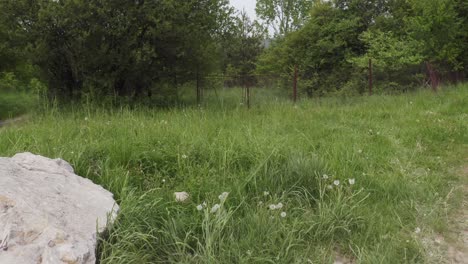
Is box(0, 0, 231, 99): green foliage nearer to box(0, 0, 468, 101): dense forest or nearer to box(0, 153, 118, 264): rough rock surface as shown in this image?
box(0, 0, 468, 101): dense forest

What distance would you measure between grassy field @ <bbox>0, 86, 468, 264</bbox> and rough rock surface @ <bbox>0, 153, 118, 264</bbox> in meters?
0.17

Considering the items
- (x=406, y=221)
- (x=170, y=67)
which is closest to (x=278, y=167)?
(x=406, y=221)

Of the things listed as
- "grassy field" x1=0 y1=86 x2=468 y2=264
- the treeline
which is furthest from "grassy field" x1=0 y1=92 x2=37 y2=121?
the treeline

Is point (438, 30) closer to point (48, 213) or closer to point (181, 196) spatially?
point (181, 196)

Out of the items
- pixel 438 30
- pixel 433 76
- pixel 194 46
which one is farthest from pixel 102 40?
pixel 438 30

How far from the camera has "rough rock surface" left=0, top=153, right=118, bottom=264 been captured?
195 cm

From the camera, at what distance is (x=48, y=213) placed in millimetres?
2236

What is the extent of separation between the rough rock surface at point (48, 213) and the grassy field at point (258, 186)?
0.17 m

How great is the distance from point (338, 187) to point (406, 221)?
0.60 m

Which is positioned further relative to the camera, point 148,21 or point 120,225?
point 148,21

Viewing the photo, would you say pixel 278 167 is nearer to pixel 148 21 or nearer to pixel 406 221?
pixel 406 221

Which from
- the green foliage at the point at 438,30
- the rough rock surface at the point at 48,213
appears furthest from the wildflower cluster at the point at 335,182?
the green foliage at the point at 438,30

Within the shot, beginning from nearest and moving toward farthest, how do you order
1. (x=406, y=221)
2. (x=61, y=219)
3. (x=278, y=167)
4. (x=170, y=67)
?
(x=61, y=219)
(x=406, y=221)
(x=278, y=167)
(x=170, y=67)

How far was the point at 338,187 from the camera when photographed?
10.3 ft
